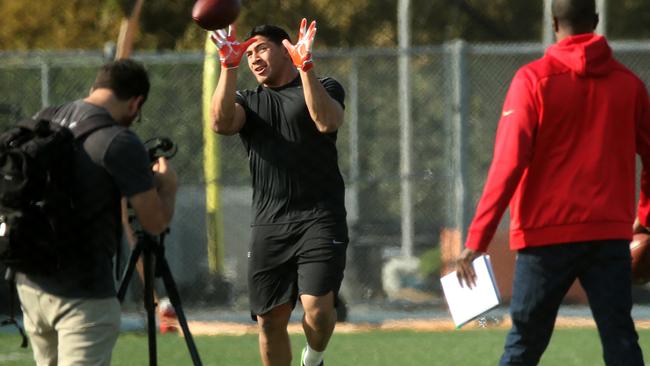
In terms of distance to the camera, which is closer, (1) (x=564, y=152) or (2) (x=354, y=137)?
(1) (x=564, y=152)

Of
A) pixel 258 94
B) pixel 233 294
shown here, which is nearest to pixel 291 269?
pixel 258 94

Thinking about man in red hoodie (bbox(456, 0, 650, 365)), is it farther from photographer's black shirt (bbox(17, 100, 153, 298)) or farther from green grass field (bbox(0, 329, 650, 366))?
green grass field (bbox(0, 329, 650, 366))

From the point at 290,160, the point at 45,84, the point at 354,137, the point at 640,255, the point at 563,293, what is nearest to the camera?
the point at 563,293

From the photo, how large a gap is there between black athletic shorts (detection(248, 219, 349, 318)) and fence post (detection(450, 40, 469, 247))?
6.64 meters

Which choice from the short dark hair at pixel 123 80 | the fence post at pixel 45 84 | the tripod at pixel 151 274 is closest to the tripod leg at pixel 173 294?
the tripod at pixel 151 274

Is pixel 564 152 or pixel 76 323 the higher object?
pixel 564 152

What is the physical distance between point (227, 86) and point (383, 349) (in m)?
4.37

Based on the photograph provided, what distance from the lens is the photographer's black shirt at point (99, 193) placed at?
5621mm

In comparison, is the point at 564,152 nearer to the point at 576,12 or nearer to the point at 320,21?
the point at 576,12

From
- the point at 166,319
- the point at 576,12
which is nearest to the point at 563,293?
the point at 576,12

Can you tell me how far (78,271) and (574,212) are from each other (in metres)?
2.06

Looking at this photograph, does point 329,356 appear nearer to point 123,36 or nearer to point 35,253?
point 123,36

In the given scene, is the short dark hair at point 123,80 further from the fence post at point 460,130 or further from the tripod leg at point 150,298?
the fence post at point 460,130

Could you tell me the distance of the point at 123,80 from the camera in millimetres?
5914
